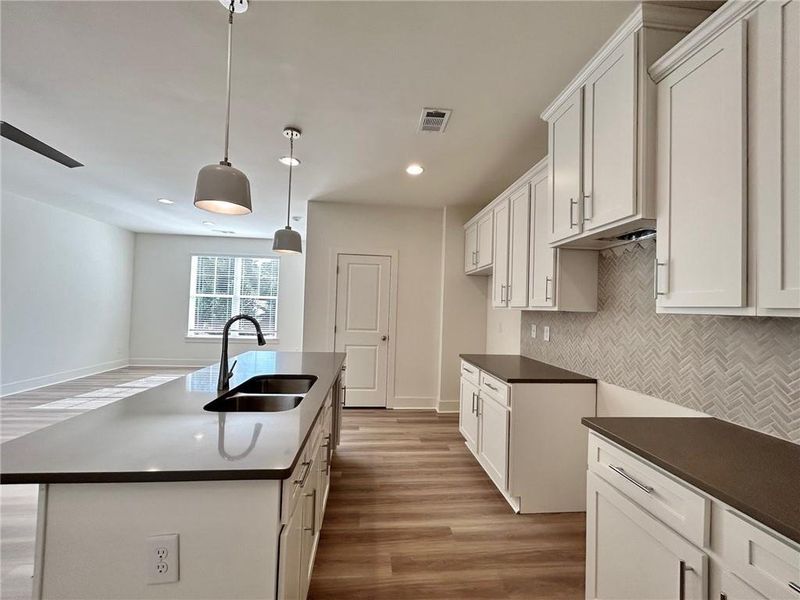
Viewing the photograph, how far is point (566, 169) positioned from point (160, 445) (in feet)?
7.59

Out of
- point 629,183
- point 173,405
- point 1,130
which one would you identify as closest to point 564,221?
point 629,183

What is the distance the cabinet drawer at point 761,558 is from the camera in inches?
31.4

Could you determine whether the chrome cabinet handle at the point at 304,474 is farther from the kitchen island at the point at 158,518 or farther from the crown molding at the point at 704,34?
the crown molding at the point at 704,34

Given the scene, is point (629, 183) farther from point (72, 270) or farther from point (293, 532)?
point (72, 270)

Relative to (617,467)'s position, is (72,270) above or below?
above

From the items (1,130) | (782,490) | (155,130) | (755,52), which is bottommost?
(782,490)

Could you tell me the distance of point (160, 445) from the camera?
1118mm

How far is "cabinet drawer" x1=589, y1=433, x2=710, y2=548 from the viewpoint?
1.03 metres

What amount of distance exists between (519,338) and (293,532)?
3103 millimetres

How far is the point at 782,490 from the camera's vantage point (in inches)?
38.1

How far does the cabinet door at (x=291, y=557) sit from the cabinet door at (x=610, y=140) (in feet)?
5.91

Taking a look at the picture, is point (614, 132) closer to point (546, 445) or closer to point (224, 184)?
point (224, 184)

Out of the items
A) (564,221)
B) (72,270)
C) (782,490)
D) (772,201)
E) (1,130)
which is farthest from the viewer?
(72,270)

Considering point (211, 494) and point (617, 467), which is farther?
point (617, 467)
